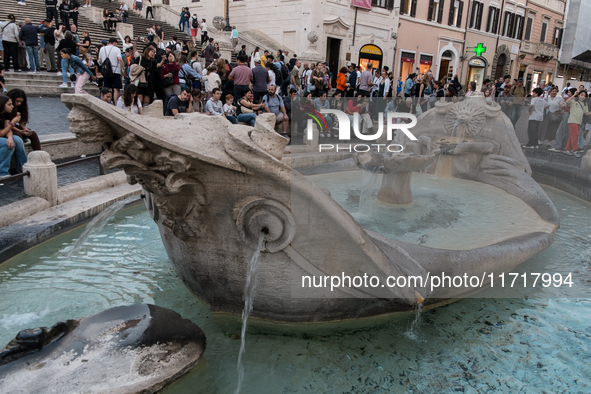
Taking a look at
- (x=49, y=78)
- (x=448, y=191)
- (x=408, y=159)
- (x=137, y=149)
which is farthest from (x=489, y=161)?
(x=49, y=78)

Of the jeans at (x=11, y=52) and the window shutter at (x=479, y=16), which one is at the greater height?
the window shutter at (x=479, y=16)

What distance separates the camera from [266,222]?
7.70 feet

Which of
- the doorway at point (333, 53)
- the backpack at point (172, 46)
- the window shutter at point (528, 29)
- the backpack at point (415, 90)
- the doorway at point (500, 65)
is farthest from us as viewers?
the window shutter at point (528, 29)

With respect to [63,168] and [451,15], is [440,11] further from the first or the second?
[63,168]

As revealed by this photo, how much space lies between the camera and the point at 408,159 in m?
4.82

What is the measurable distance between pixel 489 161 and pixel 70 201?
5155 mm

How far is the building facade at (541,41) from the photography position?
118 ft

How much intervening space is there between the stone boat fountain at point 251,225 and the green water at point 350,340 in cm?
19

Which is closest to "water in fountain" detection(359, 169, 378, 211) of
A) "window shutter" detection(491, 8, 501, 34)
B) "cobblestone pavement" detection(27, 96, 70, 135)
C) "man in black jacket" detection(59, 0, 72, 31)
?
"cobblestone pavement" detection(27, 96, 70, 135)

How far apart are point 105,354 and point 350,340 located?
1360mm

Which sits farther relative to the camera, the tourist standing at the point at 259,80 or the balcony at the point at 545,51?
the balcony at the point at 545,51

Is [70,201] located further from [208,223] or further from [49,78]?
[49,78]

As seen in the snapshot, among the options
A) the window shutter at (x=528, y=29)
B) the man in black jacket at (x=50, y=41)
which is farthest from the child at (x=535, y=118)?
the window shutter at (x=528, y=29)

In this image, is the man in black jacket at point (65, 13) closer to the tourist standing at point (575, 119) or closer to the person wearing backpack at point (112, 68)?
the person wearing backpack at point (112, 68)
